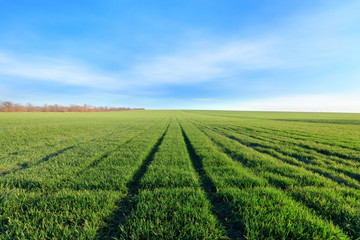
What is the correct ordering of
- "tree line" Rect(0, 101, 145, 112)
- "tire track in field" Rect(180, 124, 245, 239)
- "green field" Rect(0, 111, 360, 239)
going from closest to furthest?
"green field" Rect(0, 111, 360, 239)
"tire track in field" Rect(180, 124, 245, 239)
"tree line" Rect(0, 101, 145, 112)

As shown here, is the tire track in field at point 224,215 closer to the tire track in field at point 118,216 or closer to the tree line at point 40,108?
the tire track in field at point 118,216

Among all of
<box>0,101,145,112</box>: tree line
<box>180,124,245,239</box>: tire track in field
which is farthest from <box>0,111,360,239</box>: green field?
<box>0,101,145,112</box>: tree line

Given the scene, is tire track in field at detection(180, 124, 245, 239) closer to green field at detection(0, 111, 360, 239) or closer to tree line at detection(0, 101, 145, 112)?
green field at detection(0, 111, 360, 239)

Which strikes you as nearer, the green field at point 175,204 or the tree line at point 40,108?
the green field at point 175,204

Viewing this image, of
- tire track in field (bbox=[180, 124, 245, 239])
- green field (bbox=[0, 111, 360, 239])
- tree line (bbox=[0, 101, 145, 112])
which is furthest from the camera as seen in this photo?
tree line (bbox=[0, 101, 145, 112])

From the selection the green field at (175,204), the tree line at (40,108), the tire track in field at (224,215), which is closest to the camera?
the green field at (175,204)

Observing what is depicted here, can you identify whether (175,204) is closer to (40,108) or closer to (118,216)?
(118,216)

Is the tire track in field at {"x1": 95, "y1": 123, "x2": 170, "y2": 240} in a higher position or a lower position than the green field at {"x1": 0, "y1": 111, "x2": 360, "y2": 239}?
lower

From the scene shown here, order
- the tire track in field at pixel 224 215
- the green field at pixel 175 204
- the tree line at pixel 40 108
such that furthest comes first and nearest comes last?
1. the tree line at pixel 40 108
2. the tire track in field at pixel 224 215
3. the green field at pixel 175 204

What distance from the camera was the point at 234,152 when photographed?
783 centimetres

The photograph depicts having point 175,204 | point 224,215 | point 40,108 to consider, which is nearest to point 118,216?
point 175,204

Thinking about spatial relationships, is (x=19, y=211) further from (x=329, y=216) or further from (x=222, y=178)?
(x=329, y=216)

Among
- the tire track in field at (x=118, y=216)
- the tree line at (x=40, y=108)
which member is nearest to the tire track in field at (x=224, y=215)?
the tire track in field at (x=118, y=216)

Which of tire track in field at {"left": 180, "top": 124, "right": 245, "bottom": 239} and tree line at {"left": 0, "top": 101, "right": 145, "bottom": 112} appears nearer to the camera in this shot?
tire track in field at {"left": 180, "top": 124, "right": 245, "bottom": 239}
